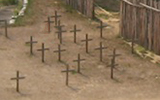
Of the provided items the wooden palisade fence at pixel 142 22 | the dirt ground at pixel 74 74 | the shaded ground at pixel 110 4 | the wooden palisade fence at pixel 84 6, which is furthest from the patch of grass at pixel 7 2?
the wooden palisade fence at pixel 142 22

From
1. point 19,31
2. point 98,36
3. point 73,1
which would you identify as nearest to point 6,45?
point 19,31

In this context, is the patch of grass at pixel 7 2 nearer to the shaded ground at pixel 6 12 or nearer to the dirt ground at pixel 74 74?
the shaded ground at pixel 6 12

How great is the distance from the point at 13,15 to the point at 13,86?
9.86 m

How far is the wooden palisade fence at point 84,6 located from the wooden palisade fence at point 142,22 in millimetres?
2953

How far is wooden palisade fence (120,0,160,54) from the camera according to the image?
71.3 ft

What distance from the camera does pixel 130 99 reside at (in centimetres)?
1795

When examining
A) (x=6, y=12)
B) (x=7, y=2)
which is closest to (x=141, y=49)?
(x=6, y=12)

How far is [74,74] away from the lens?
20.0 m

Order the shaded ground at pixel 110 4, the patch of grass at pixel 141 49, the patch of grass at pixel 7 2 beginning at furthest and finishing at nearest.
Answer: the patch of grass at pixel 7 2, the shaded ground at pixel 110 4, the patch of grass at pixel 141 49

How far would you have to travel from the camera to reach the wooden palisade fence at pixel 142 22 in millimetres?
21734

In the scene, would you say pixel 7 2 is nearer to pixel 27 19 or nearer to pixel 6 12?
pixel 6 12

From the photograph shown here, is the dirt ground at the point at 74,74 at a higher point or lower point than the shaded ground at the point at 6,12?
lower

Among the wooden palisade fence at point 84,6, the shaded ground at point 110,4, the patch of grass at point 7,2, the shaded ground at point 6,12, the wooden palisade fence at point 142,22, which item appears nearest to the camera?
the wooden palisade fence at point 142,22

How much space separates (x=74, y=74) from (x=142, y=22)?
169 inches
